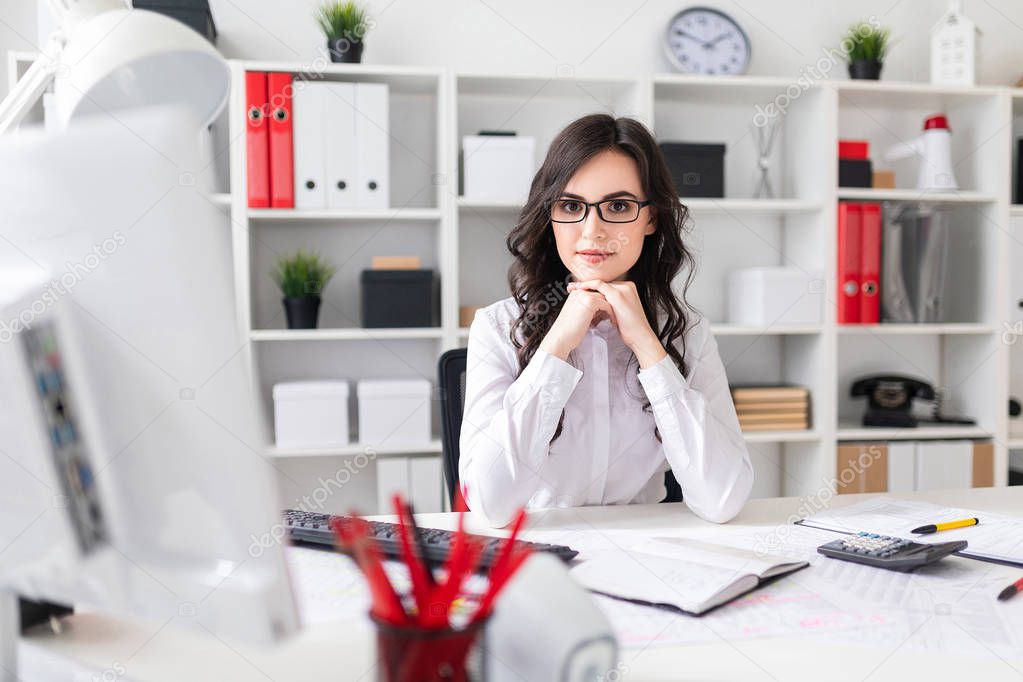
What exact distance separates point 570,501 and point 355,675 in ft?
2.88

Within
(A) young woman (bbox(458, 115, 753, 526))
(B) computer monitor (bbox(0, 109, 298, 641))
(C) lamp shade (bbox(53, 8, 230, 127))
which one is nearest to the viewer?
(B) computer monitor (bbox(0, 109, 298, 641))

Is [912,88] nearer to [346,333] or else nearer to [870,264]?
[870,264]

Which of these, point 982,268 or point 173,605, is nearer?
point 173,605

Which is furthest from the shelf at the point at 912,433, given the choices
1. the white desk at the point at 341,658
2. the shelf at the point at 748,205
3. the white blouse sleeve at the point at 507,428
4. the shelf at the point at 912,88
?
the white desk at the point at 341,658

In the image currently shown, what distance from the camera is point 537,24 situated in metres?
3.00

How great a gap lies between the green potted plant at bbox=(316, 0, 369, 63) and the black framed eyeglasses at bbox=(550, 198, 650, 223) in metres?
1.35

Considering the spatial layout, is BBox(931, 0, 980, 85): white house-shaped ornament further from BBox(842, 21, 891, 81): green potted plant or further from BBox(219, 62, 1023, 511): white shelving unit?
BBox(842, 21, 891, 81): green potted plant

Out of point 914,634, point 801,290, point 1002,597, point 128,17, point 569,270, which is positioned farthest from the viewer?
point 801,290

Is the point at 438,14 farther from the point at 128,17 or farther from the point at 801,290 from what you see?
the point at 128,17

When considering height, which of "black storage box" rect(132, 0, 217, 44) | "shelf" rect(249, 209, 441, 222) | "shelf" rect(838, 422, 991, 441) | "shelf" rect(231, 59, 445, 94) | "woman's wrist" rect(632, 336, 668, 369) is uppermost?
"black storage box" rect(132, 0, 217, 44)

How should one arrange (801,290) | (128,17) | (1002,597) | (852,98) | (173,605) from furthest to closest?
(852,98), (801,290), (1002,597), (128,17), (173,605)

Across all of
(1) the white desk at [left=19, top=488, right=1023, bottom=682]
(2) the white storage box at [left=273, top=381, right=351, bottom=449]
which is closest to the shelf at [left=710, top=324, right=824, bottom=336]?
(2) the white storage box at [left=273, top=381, right=351, bottom=449]

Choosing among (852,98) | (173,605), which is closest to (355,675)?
(173,605)

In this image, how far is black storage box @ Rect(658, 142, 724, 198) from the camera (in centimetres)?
284
